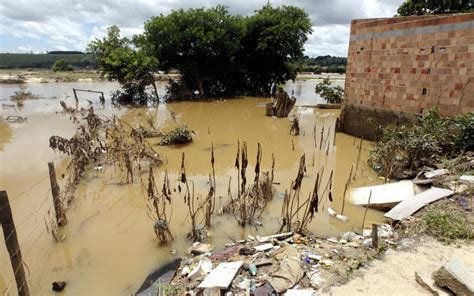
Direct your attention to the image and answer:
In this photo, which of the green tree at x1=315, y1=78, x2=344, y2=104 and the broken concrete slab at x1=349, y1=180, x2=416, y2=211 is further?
the green tree at x1=315, y1=78, x2=344, y2=104

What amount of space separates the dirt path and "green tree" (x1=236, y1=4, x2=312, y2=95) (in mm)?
19890

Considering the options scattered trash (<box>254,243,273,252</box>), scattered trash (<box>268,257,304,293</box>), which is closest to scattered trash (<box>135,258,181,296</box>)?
scattered trash (<box>254,243,273,252</box>)

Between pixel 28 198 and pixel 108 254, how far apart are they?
2932 millimetres

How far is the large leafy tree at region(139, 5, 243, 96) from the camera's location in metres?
19.6

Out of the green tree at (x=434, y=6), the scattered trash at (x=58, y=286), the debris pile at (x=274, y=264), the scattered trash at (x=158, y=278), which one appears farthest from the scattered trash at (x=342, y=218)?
the green tree at (x=434, y=6)

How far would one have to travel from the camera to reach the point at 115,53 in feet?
60.7

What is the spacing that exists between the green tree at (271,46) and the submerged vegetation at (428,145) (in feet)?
52.9

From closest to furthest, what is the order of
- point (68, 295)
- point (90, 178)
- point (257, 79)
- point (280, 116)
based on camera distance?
point (68, 295) < point (90, 178) < point (280, 116) < point (257, 79)

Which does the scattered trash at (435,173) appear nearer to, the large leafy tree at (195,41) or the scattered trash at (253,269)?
the scattered trash at (253,269)

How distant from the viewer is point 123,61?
18.6 metres

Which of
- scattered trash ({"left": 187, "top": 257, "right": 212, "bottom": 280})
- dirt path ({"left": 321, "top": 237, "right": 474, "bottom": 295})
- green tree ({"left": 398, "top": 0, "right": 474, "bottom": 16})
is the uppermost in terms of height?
green tree ({"left": 398, "top": 0, "right": 474, "bottom": 16})

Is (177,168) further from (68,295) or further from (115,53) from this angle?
(115,53)

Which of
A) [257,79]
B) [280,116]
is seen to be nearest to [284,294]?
[280,116]

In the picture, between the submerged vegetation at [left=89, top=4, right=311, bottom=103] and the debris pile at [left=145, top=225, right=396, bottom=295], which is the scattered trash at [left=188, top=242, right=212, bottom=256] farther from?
the submerged vegetation at [left=89, top=4, right=311, bottom=103]
